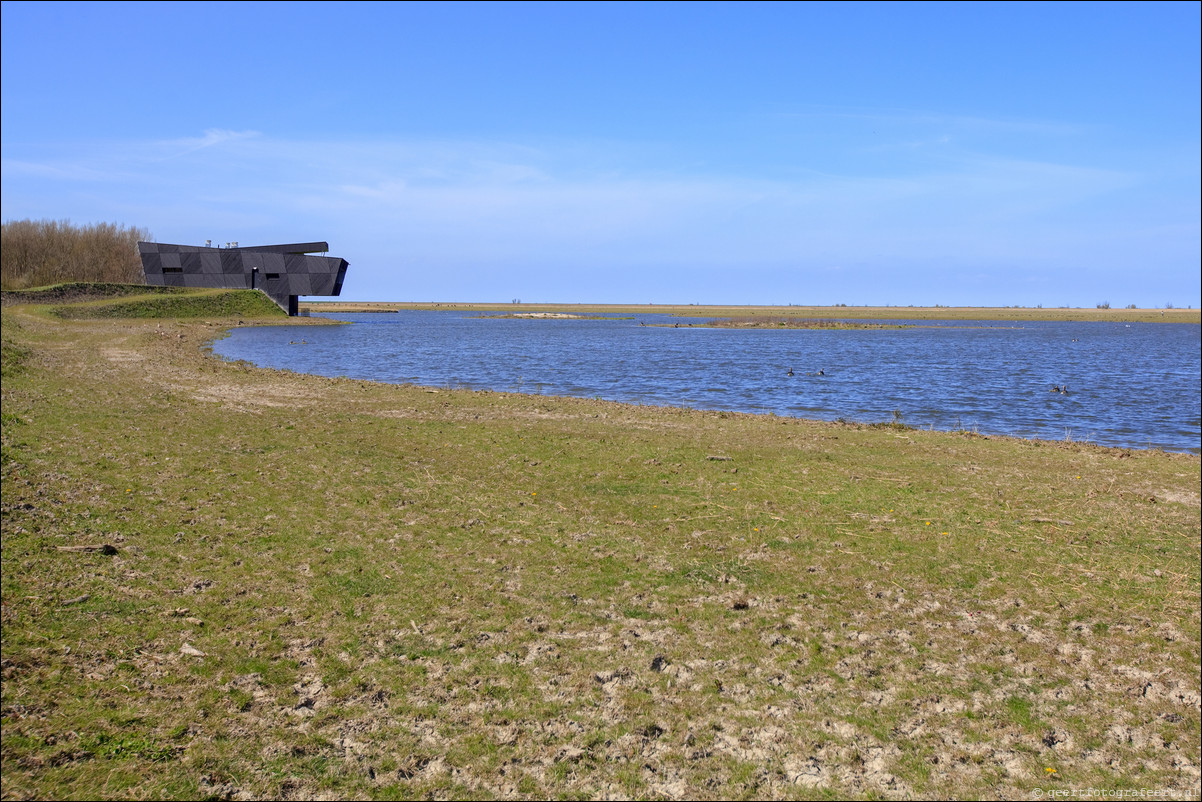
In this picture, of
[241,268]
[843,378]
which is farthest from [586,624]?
[241,268]

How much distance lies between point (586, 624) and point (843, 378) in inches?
1425

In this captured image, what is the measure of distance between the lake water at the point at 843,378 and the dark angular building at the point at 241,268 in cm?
3195

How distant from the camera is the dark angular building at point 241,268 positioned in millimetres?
100125

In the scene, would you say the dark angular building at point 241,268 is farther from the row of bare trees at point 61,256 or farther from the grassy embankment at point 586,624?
the grassy embankment at point 586,624

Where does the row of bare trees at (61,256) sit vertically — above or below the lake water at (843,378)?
above

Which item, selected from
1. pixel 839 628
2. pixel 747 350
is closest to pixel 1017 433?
pixel 839 628

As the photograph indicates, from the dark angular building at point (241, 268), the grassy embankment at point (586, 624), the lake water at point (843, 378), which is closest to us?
the grassy embankment at point (586, 624)

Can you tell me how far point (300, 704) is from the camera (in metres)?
6.27

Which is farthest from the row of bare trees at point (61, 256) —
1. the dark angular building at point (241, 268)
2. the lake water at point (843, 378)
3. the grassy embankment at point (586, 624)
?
the grassy embankment at point (586, 624)

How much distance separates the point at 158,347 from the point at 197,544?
4054 centimetres

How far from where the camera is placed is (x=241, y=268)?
101250 millimetres

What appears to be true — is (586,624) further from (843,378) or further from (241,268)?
(241,268)

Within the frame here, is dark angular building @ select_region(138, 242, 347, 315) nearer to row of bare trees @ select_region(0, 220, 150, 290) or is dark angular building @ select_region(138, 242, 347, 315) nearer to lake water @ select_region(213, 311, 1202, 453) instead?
row of bare trees @ select_region(0, 220, 150, 290)

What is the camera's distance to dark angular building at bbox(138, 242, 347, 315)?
3942 inches
